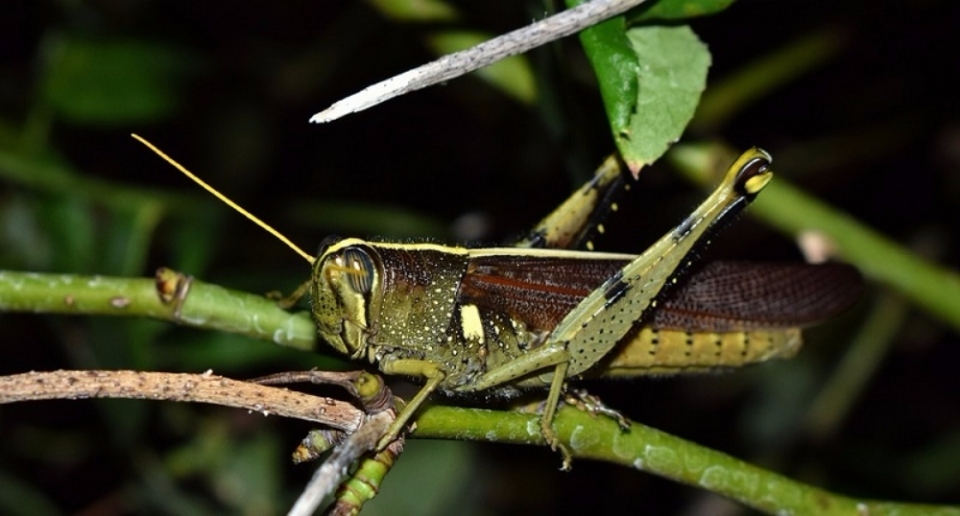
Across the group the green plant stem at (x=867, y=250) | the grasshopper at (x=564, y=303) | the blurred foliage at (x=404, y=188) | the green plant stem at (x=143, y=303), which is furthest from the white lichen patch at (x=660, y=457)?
the blurred foliage at (x=404, y=188)

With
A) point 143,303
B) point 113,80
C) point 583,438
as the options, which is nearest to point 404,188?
point 113,80

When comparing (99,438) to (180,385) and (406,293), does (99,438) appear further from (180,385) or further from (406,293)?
(180,385)

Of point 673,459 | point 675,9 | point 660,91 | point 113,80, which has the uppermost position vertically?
point 113,80

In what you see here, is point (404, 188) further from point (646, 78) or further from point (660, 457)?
point (660, 457)

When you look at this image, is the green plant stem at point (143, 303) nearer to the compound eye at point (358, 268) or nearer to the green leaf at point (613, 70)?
the compound eye at point (358, 268)

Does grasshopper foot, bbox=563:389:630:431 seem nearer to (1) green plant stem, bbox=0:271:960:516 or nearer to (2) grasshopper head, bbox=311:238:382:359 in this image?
(1) green plant stem, bbox=0:271:960:516

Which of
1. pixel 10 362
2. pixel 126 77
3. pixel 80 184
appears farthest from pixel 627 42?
pixel 10 362

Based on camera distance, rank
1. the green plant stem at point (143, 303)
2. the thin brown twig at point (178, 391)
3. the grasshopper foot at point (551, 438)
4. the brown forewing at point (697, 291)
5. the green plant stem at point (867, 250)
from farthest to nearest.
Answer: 1. the green plant stem at point (867, 250)
2. the brown forewing at point (697, 291)
3. the green plant stem at point (143, 303)
4. the grasshopper foot at point (551, 438)
5. the thin brown twig at point (178, 391)
